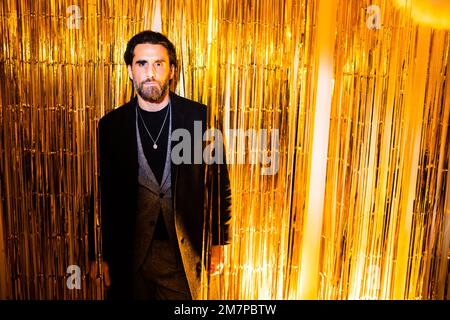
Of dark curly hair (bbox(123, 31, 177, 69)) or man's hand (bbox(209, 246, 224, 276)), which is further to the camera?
man's hand (bbox(209, 246, 224, 276))

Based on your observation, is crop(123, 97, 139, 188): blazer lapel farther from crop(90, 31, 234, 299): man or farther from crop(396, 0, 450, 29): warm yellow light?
crop(396, 0, 450, 29): warm yellow light

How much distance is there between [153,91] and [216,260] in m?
0.82

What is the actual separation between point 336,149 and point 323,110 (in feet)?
0.62

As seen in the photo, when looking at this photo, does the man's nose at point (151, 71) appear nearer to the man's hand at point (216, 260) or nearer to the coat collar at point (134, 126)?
the coat collar at point (134, 126)

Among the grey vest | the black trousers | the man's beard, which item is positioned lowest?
the black trousers

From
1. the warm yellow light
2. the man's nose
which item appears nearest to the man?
the man's nose

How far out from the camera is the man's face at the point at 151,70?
1730 millimetres

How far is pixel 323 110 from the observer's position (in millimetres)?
1888

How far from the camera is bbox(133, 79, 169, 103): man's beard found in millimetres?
1745

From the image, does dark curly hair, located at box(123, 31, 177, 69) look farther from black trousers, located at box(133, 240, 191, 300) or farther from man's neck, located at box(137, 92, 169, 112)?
black trousers, located at box(133, 240, 191, 300)

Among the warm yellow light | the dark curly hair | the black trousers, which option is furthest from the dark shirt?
the warm yellow light

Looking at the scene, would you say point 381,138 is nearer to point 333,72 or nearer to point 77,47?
point 333,72

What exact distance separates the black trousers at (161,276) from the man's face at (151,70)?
67 cm

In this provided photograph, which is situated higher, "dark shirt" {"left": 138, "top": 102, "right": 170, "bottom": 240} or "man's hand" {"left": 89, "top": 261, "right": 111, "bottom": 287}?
"dark shirt" {"left": 138, "top": 102, "right": 170, "bottom": 240}
